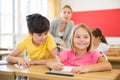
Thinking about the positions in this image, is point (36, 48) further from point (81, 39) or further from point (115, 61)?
point (115, 61)

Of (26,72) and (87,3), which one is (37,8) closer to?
(87,3)

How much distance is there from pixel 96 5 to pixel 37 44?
167 inches

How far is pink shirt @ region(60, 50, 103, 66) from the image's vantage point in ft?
4.95

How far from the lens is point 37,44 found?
185 cm

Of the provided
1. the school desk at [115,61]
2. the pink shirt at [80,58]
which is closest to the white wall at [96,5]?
the school desk at [115,61]

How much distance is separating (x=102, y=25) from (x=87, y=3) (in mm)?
797

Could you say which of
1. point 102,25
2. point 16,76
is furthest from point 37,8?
point 16,76

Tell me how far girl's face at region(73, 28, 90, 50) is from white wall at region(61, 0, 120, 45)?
3.97 m

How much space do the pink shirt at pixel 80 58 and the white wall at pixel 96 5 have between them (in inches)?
157

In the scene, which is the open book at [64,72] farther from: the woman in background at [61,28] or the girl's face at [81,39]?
the woman in background at [61,28]

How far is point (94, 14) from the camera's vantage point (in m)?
5.78

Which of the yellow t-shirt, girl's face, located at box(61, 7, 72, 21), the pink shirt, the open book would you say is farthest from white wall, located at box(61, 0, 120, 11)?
the open book

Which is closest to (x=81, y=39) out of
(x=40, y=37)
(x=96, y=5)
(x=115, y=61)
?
(x=40, y=37)

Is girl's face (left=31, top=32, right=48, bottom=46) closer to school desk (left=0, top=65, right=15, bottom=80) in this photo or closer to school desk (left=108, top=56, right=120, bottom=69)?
school desk (left=0, top=65, right=15, bottom=80)
